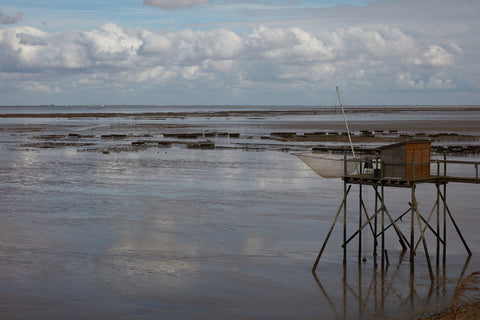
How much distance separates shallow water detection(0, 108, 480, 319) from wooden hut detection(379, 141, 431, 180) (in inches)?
124

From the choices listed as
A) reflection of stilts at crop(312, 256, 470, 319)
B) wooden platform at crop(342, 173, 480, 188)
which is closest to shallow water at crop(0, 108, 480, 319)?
reflection of stilts at crop(312, 256, 470, 319)

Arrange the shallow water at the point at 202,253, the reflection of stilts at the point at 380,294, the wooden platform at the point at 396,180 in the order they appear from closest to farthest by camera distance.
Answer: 1. the reflection of stilts at the point at 380,294
2. the shallow water at the point at 202,253
3. the wooden platform at the point at 396,180

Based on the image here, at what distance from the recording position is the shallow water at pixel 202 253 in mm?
15742

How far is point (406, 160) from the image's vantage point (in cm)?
1783

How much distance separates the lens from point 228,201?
30.2m

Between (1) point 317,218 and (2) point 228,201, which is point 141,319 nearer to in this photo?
(1) point 317,218

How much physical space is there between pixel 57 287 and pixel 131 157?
3595cm

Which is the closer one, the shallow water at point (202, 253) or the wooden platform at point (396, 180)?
the shallow water at point (202, 253)

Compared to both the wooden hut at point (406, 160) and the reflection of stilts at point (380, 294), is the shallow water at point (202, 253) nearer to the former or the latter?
the reflection of stilts at point (380, 294)

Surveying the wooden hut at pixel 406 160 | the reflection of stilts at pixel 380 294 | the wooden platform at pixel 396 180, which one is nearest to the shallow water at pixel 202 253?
the reflection of stilts at pixel 380 294

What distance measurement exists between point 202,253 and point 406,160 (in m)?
Result: 7.66

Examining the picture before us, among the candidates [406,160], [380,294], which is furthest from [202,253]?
[406,160]

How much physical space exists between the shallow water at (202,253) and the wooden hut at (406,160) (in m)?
3.15

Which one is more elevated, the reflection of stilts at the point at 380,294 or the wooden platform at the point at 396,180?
the wooden platform at the point at 396,180
